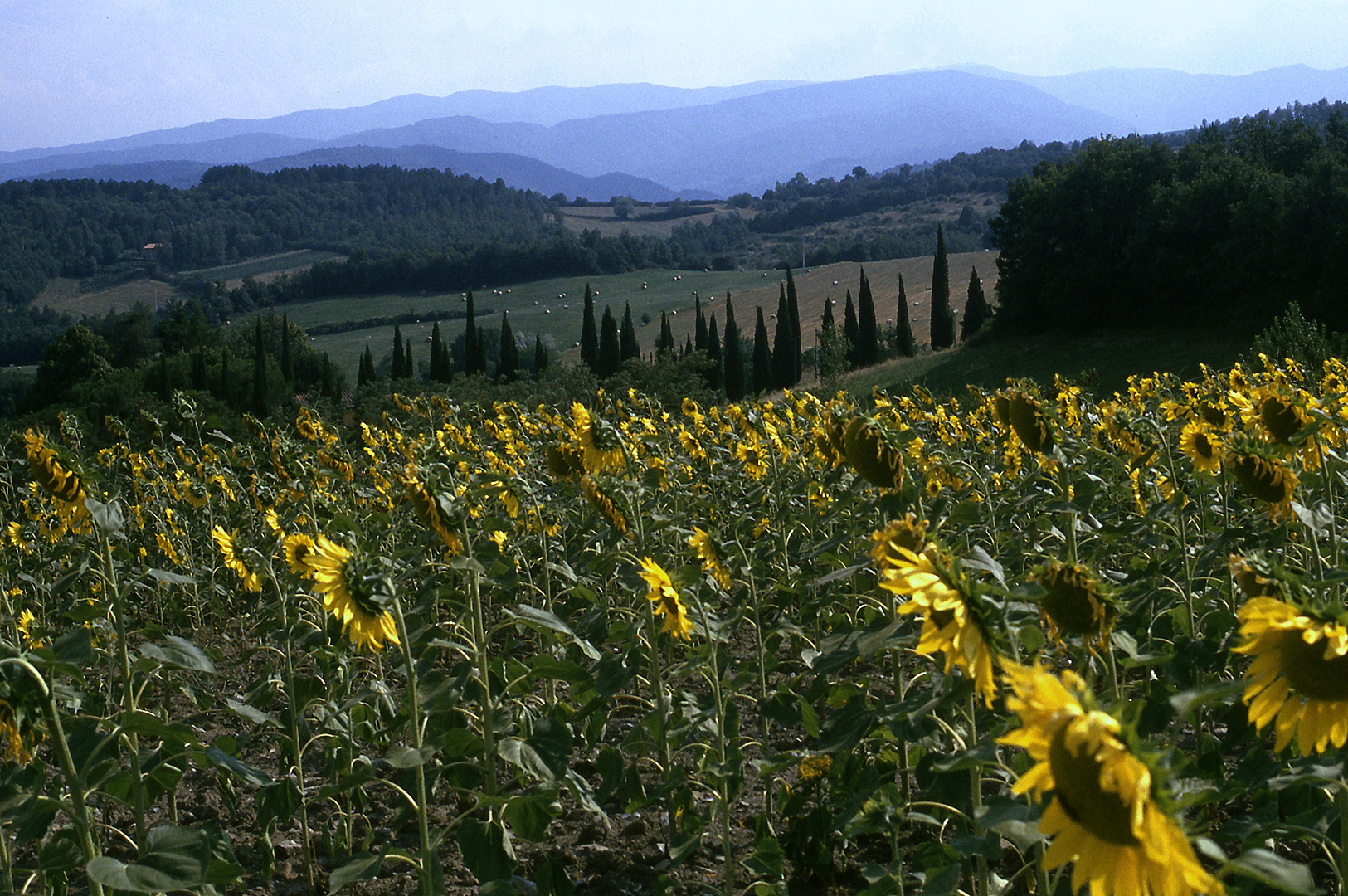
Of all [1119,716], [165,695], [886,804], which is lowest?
[165,695]

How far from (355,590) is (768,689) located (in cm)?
310

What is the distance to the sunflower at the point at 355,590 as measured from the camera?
2691mm

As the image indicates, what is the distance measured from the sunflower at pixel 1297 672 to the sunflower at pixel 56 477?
3339mm

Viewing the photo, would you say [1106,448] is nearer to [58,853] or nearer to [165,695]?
[165,695]

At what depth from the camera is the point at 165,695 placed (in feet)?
15.0

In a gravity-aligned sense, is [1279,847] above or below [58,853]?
below

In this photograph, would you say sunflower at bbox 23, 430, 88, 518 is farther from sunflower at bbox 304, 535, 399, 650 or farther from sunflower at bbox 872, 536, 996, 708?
sunflower at bbox 872, 536, 996, 708

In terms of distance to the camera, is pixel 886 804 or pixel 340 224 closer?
pixel 886 804

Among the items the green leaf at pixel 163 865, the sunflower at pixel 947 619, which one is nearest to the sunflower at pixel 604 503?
the green leaf at pixel 163 865

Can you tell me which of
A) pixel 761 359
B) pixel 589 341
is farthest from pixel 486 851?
pixel 589 341

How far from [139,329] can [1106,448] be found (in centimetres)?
6560

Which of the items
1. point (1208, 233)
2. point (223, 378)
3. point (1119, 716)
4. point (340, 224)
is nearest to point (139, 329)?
point (223, 378)

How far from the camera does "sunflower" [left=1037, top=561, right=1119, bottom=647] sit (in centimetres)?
230

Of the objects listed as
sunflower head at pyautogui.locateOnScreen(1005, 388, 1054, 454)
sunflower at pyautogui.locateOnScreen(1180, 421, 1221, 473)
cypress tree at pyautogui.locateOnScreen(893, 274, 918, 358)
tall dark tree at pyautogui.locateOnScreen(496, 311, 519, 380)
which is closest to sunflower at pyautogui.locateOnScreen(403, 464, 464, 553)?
sunflower head at pyautogui.locateOnScreen(1005, 388, 1054, 454)
